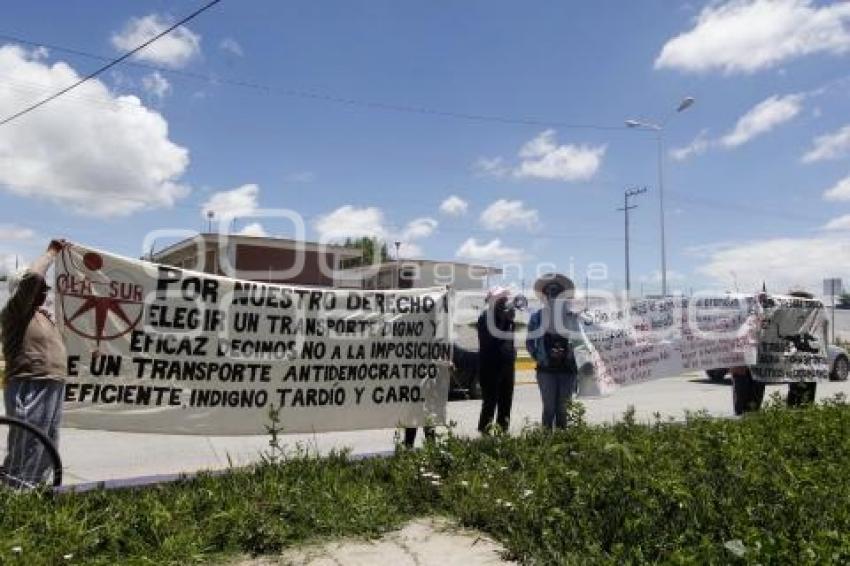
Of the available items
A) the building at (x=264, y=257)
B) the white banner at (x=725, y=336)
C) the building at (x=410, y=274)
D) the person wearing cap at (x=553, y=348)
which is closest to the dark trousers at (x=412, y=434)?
the person wearing cap at (x=553, y=348)

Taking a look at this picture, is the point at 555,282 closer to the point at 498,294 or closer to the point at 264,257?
the point at 498,294

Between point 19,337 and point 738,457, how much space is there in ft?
16.4

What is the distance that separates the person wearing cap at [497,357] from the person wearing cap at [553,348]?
241mm

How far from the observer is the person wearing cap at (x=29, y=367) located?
5059 millimetres

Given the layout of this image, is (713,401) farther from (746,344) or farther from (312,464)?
(312,464)

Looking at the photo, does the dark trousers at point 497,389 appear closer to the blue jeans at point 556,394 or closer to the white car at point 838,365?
the blue jeans at point 556,394

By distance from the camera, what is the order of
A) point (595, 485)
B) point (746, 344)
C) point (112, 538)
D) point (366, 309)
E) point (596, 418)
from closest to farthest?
point (112, 538)
point (595, 485)
point (366, 309)
point (746, 344)
point (596, 418)

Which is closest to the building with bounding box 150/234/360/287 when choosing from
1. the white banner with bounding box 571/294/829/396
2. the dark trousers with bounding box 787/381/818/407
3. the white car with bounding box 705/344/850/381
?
the white car with bounding box 705/344/850/381

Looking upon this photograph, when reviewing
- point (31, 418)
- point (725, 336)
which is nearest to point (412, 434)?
point (31, 418)

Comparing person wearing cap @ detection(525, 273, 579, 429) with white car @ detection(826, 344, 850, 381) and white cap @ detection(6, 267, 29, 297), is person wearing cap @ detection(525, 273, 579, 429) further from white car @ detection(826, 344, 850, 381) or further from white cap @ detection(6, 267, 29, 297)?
white car @ detection(826, 344, 850, 381)

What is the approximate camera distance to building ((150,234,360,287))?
4509cm

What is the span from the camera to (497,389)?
8.18 m

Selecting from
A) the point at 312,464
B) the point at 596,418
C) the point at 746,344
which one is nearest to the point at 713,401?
the point at 596,418

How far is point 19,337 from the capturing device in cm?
517
